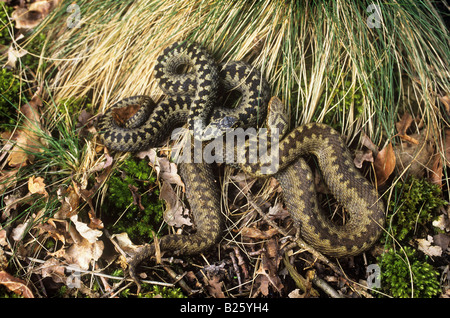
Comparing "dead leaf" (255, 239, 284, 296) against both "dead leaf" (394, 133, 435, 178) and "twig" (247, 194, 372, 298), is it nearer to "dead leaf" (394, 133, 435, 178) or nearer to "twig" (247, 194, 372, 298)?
"twig" (247, 194, 372, 298)

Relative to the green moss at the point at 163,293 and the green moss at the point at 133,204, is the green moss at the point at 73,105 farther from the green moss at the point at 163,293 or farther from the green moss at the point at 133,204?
the green moss at the point at 163,293

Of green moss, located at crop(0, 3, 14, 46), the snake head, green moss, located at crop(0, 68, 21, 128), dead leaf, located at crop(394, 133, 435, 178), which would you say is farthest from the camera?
green moss, located at crop(0, 3, 14, 46)

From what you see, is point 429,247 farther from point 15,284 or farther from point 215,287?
→ point 15,284

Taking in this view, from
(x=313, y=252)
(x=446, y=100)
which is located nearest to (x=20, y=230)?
(x=313, y=252)

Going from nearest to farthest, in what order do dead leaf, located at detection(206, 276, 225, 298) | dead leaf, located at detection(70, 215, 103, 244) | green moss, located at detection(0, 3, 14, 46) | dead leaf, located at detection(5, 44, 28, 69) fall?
dead leaf, located at detection(206, 276, 225, 298), dead leaf, located at detection(70, 215, 103, 244), dead leaf, located at detection(5, 44, 28, 69), green moss, located at detection(0, 3, 14, 46)

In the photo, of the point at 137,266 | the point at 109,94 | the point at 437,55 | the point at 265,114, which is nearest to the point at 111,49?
the point at 109,94

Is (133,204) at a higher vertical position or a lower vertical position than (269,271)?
higher

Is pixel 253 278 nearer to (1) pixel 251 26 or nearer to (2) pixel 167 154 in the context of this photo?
(2) pixel 167 154

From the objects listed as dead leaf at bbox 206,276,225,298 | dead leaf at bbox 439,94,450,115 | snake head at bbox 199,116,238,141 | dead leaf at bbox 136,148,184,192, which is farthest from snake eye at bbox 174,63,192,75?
dead leaf at bbox 439,94,450,115
